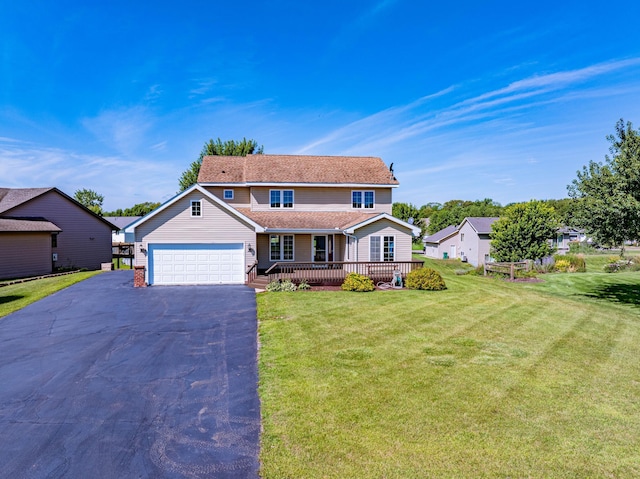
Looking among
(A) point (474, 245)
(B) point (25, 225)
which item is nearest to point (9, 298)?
(B) point (25, 225)

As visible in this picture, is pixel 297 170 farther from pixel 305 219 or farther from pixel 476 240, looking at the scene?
pixel 476 240

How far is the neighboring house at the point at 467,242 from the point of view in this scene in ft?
139

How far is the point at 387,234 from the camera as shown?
70.7 ft

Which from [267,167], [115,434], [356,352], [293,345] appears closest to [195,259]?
[267,167]

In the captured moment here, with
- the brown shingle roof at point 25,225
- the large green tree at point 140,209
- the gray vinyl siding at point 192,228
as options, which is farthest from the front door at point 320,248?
the large green tree at point 140,209

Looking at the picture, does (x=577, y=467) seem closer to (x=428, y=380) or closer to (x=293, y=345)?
(x=428, y=380)

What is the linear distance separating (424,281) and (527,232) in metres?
14.9

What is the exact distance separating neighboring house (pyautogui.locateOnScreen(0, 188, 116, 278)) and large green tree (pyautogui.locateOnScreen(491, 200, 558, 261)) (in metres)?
34.2

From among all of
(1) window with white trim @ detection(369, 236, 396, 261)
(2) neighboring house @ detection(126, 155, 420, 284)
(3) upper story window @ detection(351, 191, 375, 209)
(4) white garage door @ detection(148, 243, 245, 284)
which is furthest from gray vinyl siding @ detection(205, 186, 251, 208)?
(1) window with white trim @ detection(369, 236, 396, 261)

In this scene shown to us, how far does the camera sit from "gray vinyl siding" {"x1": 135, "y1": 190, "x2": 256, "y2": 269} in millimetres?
20172

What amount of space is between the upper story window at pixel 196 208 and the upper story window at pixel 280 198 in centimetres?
583

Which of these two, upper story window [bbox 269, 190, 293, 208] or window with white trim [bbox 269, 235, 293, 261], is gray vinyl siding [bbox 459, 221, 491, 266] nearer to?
upper story window [bbox 269, 190, 293, 208]

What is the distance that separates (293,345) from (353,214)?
53.0 ft

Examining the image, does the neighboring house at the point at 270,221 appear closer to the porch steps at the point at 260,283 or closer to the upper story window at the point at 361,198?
the upper story window at the point at 361,198
